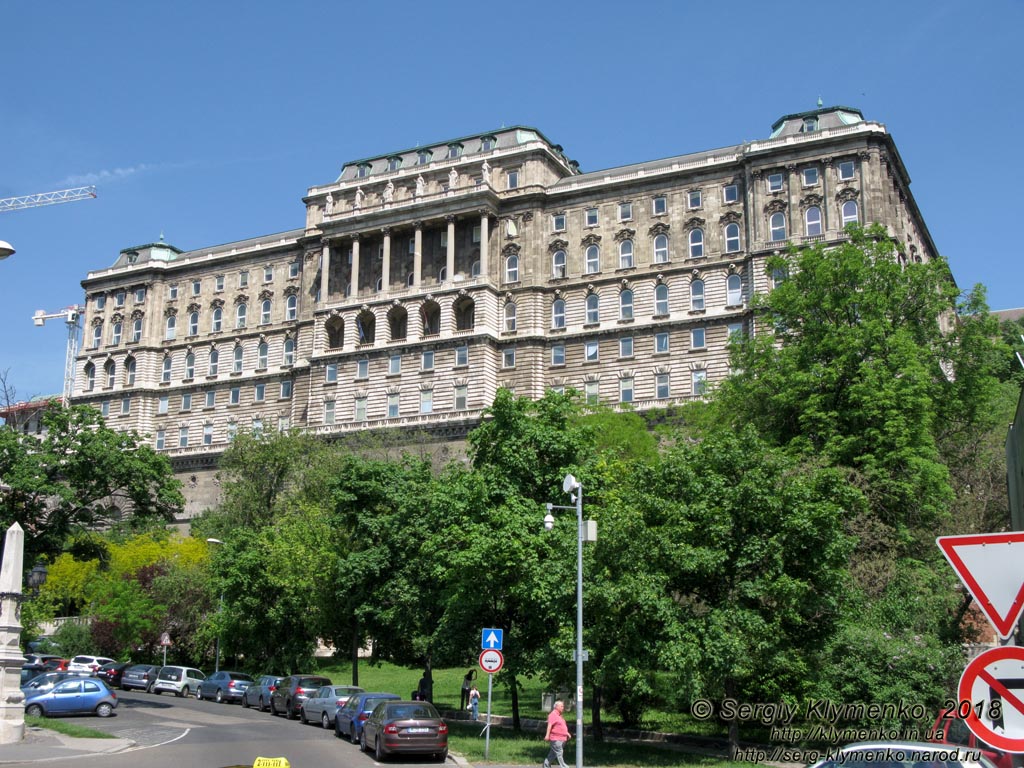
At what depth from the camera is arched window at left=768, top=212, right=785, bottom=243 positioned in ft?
240

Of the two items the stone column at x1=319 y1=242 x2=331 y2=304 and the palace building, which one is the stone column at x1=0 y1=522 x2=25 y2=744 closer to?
the palace building

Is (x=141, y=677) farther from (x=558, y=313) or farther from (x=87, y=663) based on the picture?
(x=558, y=313)

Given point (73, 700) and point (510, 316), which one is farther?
point (510, 316)

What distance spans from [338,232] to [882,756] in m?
77.9

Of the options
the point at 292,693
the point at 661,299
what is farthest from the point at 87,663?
the point at 661,299

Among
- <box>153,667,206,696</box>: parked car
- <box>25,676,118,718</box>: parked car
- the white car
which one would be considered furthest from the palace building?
<box>25,676,118,718</box>: parked car

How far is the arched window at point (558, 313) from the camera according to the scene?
80.5 meters

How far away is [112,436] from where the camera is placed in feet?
190

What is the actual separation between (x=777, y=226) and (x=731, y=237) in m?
3.75

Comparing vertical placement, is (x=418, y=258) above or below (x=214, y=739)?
above

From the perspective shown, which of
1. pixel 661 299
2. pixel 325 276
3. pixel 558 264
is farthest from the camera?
pixel 325 276

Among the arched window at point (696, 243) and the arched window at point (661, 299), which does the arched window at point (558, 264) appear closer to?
the arched window at point (661, 299)

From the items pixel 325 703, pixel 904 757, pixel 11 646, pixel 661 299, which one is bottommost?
pixel 325 703

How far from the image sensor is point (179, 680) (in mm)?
53969
